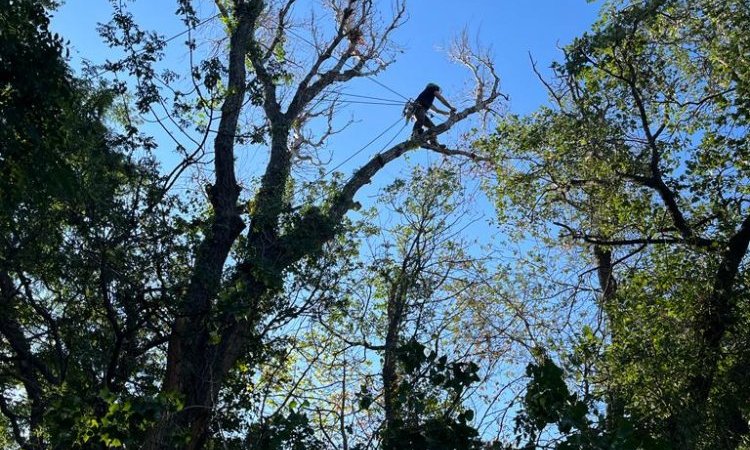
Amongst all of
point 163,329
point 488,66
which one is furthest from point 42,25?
point 488,66

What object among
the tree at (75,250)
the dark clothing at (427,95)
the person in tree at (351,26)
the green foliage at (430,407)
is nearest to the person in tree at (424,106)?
the dark clothing at (427,95)

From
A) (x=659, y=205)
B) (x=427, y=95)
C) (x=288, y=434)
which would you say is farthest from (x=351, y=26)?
(x=288, y=434)

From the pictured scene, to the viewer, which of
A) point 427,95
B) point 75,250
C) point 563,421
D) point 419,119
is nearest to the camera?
point 563,421

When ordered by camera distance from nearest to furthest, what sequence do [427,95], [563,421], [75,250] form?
1. [563,421]
2. [75,250]
3. [427,95]

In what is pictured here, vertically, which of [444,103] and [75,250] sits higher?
[444,103]

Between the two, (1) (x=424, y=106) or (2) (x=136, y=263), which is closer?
(2) (x=136, y=263)

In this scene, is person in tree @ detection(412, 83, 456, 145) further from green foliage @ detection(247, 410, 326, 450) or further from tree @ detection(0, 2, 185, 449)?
green foliage @ detection(247, 410, 326, 450)

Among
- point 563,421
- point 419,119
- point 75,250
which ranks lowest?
point 563,421

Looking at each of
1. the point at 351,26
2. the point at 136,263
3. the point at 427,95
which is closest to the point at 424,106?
the point at 427,95

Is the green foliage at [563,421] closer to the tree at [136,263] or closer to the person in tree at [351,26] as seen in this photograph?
the tree at [136,263]

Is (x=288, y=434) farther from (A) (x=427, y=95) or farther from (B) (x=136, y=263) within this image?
(A) (x=427, y=95)

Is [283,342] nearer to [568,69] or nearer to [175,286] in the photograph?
[175,286]

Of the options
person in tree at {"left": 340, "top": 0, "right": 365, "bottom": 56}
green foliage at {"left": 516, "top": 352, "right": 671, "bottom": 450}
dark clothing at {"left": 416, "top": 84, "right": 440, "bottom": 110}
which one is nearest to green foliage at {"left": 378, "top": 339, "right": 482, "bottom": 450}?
green foliage at {"left": 516, "top": 352, "right": 671, "bottom": 450}

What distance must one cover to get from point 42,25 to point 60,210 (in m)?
2.03
